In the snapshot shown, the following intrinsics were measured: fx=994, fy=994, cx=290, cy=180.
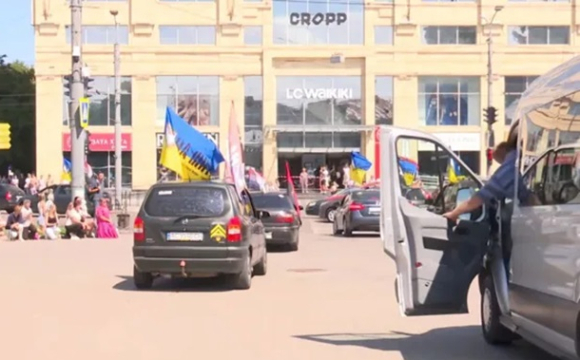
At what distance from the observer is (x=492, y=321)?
32.6ft

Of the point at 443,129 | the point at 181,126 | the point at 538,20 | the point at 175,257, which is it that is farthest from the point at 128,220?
the point at 538,20

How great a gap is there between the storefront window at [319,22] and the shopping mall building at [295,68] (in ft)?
0.20

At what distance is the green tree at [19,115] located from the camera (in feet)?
241

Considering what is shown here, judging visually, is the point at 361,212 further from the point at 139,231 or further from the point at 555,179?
the point at 555,179

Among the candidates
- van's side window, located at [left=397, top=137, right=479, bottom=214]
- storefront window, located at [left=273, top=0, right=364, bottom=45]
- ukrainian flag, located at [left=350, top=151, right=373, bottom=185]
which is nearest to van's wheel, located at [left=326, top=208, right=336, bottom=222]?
ukrainian flag, located at [left=350, top=151, right=373, bottom=185]

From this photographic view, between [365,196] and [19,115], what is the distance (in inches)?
1955

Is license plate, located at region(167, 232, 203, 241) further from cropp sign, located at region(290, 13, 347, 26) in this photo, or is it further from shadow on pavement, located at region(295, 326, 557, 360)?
cropp sign, located at region(290, 13, 347, 26)

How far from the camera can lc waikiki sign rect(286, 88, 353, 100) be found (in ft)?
197

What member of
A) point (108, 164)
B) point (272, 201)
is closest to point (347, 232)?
point (272, 201)

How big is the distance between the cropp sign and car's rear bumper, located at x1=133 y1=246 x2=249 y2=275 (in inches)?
1780

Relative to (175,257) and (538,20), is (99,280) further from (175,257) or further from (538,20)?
(538,20)

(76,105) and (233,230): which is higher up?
(76,105)

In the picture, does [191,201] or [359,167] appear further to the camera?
[359,167]

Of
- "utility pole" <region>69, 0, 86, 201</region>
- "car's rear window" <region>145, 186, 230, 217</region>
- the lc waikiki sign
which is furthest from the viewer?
the lc waikiki sign
